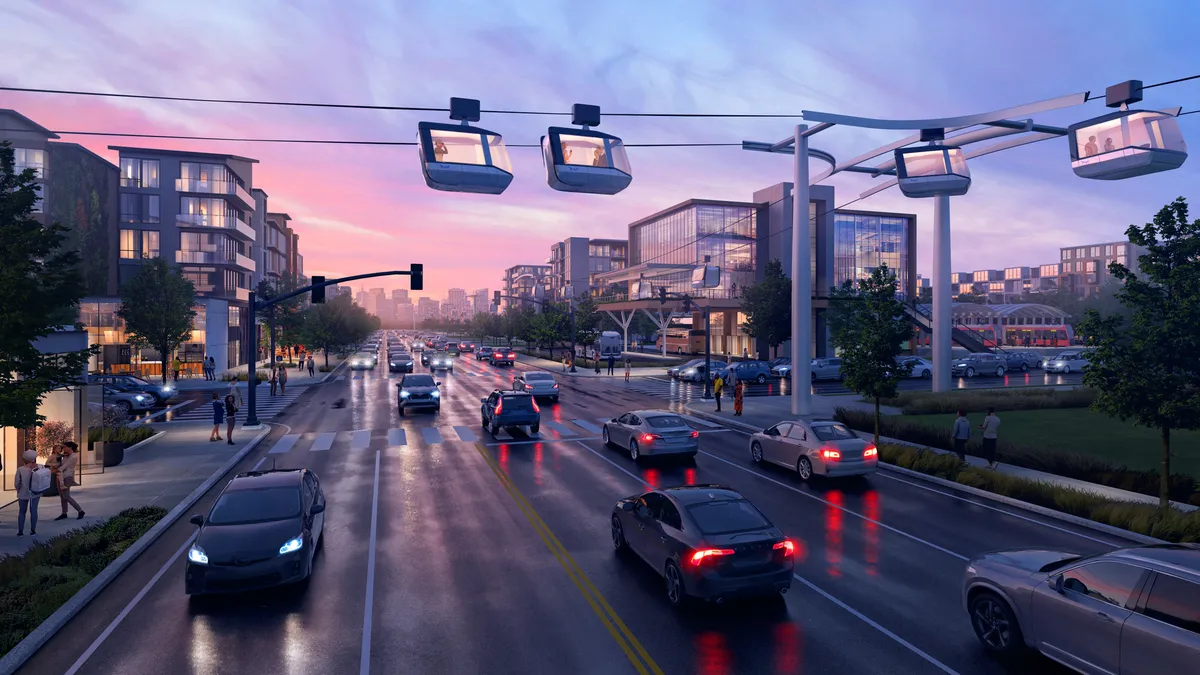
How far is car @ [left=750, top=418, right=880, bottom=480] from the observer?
16.4 meters

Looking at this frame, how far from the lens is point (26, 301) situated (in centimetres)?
1339

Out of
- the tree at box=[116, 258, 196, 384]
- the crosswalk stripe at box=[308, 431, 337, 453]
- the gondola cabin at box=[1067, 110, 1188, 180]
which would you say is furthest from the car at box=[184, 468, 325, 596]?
the tree at box=[116, 258, 196, 384]

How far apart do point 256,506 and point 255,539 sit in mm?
958

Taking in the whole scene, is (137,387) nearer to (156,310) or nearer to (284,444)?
(156,310)

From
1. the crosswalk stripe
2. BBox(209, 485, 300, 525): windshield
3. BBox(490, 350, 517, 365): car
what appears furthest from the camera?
BBox(490, 350, 517, 365): car

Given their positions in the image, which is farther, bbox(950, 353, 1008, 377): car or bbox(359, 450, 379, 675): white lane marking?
bbox(950, 353, 1008, 377): car

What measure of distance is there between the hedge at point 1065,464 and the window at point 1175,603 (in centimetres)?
1095

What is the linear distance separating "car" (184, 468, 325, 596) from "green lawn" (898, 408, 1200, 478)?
20592mm

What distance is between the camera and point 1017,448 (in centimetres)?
1922

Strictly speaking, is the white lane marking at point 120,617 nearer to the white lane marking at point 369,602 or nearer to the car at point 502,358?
the white lane marking at point 369,602

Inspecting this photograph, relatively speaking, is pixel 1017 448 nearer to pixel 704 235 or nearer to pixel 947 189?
pixel 947 189

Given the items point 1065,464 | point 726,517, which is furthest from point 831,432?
point 726,517

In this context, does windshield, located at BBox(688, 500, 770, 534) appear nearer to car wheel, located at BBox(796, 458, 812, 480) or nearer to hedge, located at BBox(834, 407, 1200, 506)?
car wheel, located at BBox(796, 458, 812, 480)

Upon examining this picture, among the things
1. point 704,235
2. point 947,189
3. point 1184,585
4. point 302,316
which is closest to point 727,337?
point 704,235
